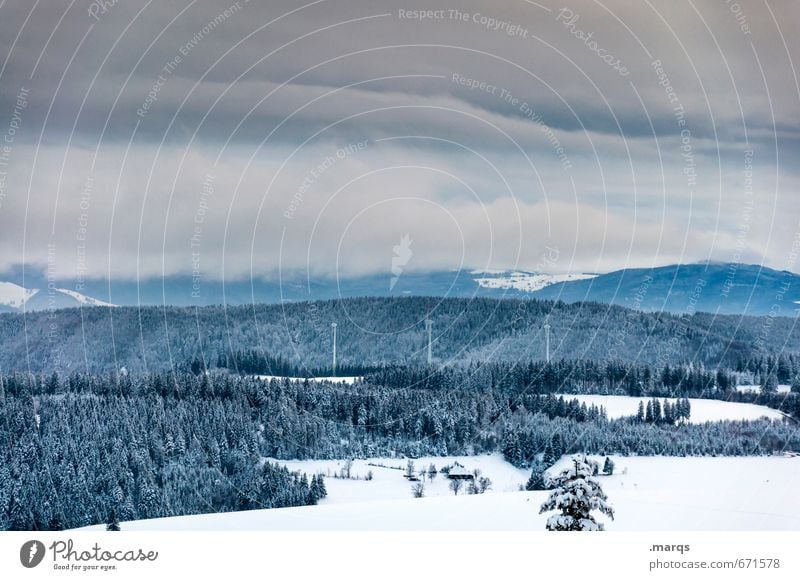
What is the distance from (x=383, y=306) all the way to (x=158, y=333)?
13.4 meters

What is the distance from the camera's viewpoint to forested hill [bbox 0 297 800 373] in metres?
43.9

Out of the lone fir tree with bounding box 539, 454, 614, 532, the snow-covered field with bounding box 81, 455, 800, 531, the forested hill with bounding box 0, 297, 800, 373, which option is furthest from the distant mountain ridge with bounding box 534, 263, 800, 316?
the lone fir tree with bounding box 539, 454, 614, 532

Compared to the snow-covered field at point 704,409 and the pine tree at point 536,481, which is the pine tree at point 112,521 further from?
the snow-covered field at point 704,409

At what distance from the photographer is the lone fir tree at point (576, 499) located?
70.9 feet

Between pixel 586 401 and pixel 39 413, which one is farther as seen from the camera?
pixel 586 401

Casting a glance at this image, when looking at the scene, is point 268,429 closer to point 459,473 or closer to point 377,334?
point 459,473

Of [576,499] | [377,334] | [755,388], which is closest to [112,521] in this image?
[576,499]

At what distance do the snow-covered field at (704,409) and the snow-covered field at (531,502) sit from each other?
370 centimetres

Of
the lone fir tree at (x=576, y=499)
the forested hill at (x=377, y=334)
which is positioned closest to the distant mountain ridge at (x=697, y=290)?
the forested hill at (x=377, y=334)

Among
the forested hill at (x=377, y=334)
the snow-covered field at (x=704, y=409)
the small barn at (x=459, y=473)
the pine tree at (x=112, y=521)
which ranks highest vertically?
the forested hill at (x=377, y=334)

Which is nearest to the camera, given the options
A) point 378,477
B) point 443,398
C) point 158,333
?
point 378,477

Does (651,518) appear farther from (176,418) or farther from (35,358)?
(35,358)

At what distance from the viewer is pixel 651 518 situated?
89.2 feet

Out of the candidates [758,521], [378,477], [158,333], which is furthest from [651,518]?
[158,333]
